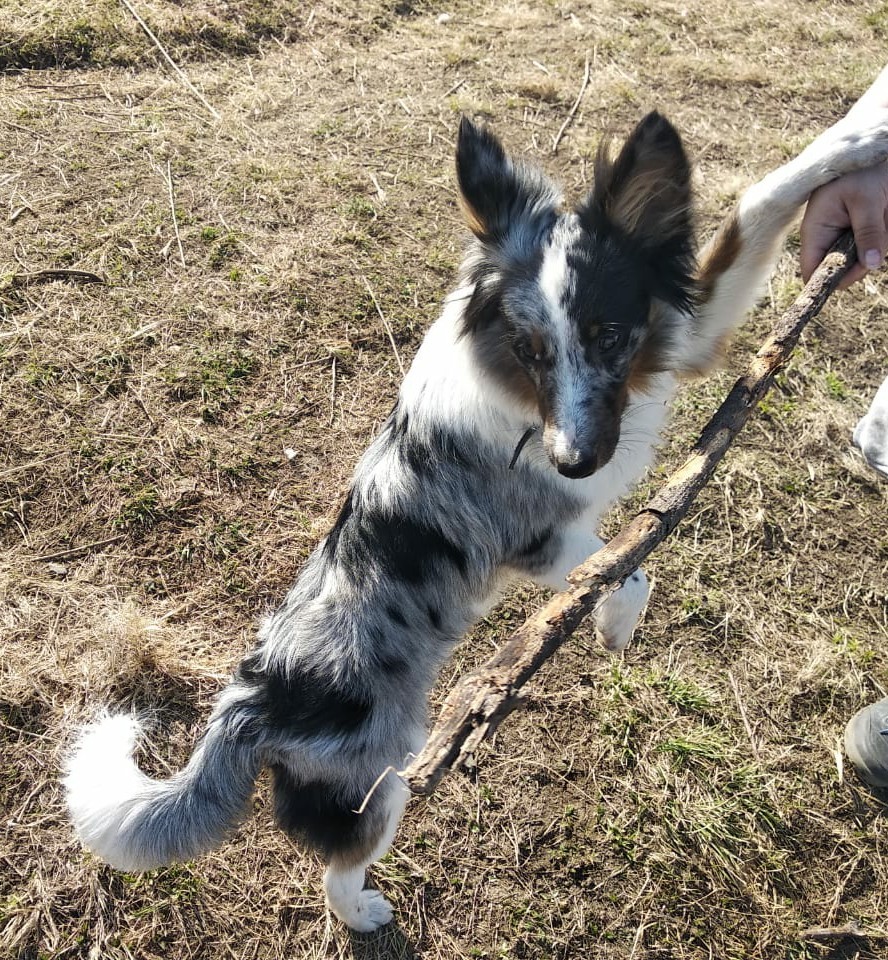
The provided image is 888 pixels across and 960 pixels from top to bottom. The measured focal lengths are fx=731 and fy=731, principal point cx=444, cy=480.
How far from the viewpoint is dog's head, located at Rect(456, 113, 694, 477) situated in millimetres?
2320

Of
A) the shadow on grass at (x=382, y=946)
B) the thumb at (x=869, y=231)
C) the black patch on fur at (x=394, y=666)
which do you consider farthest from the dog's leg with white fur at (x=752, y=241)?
the shadow on grass at (x=382, y=946)

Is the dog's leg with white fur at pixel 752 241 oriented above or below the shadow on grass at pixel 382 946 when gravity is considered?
above

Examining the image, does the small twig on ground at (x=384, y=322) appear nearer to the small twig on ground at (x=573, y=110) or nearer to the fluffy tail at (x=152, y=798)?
the small twig on ground at (x=573, y=110)

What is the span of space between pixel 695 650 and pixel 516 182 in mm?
2356

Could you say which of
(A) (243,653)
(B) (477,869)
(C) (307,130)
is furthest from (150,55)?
(B) (477,869)

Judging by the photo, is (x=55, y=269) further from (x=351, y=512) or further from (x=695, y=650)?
(x=695, y=650)

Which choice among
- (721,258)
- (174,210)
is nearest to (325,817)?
(721,258)

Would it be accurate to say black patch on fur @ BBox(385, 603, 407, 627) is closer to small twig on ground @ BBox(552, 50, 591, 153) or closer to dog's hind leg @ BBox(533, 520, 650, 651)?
dog's hind leg @ BBox(533, 520, 650, 651)

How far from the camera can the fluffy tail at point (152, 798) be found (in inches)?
85.1

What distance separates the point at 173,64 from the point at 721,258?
4.96 meters

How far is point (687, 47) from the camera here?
6.40 m

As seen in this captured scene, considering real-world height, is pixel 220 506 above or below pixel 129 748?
below

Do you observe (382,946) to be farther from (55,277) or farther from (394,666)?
(55,277)

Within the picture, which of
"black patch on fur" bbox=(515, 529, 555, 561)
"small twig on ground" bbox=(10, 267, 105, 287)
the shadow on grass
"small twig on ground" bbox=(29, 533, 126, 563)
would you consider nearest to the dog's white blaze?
"black patch on fur" bbox=(515, 529, 555, 561)
